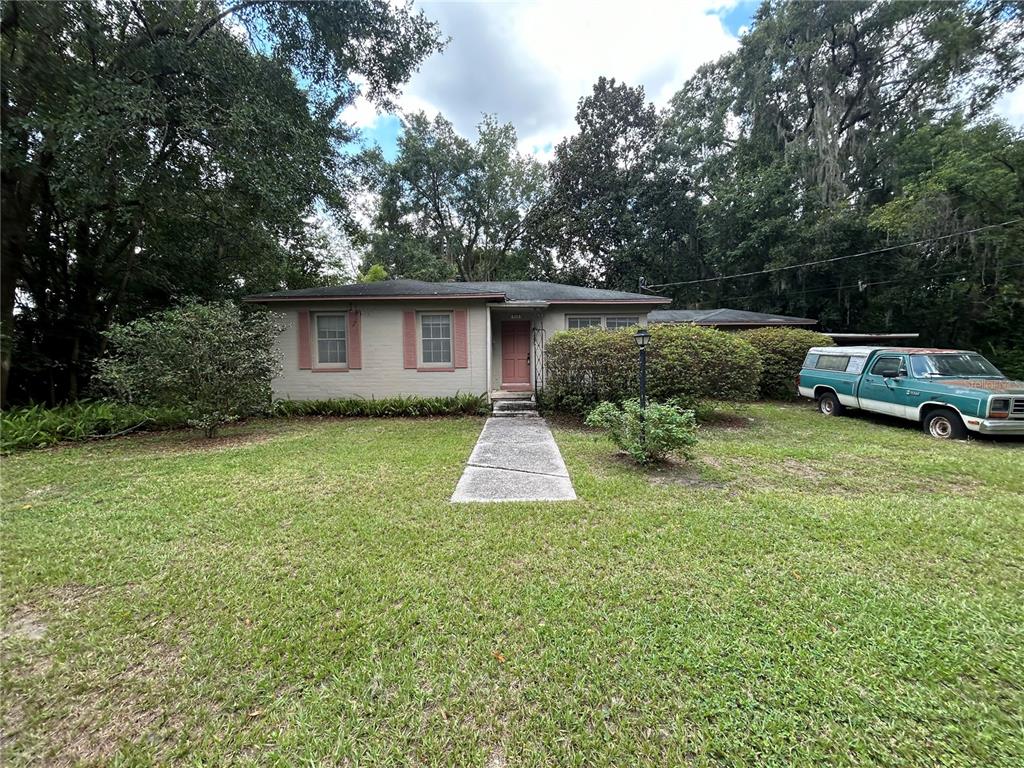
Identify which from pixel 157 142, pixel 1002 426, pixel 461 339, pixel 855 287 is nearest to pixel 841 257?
pixel 855 287

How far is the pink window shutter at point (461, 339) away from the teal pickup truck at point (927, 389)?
8059mm

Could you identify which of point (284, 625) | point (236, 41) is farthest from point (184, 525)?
point (236, 41)

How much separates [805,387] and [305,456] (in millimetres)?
10547

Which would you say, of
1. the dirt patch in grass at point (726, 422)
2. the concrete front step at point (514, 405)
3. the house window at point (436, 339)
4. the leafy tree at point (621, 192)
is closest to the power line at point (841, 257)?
the leafy tree at point (621, 192)

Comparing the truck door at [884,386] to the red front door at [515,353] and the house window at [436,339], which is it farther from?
the house window at [436,339]

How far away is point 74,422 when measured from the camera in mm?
6840

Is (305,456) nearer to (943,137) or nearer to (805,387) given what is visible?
(805,387)

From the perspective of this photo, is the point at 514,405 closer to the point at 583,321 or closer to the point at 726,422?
the point at 583,321

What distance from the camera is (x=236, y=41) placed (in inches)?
311

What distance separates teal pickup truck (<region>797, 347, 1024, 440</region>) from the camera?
599 cm

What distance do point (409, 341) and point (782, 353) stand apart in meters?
9.74

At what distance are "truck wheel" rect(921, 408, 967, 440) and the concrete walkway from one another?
640 cm

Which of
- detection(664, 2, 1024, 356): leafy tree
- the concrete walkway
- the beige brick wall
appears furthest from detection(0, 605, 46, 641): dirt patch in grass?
detection(664, 2, 1024, 356): leafy tree

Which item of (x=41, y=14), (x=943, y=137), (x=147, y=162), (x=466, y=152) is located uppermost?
(x=466, y=152)
